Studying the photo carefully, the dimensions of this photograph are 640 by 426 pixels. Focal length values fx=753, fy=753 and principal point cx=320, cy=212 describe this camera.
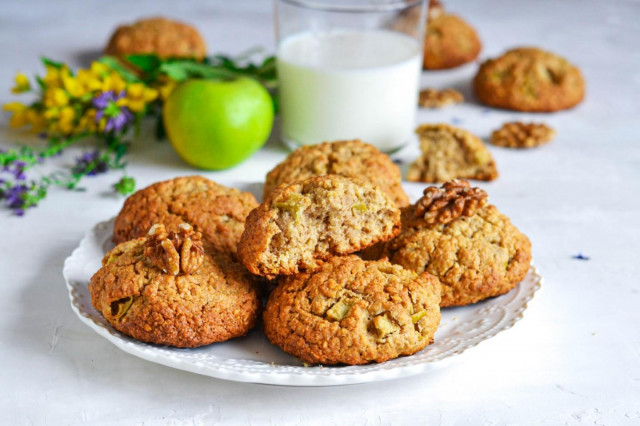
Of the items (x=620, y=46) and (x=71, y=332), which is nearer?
(x=71, y=332)

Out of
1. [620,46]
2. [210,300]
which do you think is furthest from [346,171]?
[620,46]

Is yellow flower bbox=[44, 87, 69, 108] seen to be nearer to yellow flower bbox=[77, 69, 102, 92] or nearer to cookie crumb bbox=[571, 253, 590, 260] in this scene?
yellow flower bbox=[77, 69, 102, 92]

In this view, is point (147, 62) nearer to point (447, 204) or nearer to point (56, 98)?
point (56, 98)

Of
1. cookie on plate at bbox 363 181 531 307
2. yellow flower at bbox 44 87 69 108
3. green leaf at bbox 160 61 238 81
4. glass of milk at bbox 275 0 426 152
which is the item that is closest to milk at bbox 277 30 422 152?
glass of milk at bbox 275 0 426 152

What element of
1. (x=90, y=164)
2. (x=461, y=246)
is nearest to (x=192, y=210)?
(x=461, y=246)

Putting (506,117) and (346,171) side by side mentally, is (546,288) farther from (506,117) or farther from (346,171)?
(506,117)

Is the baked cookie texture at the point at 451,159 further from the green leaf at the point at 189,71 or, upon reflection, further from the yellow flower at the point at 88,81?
the yellow flower at the point at 88,81
